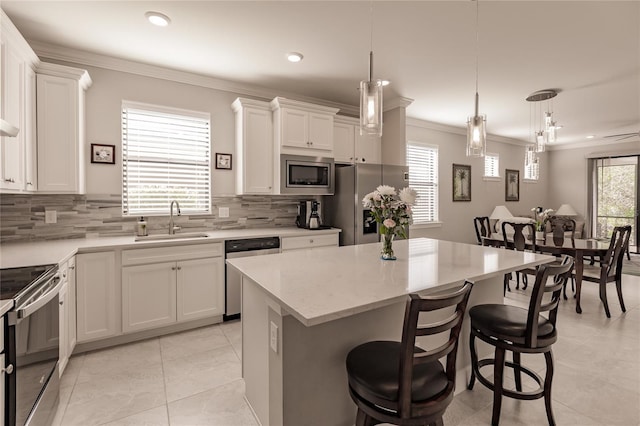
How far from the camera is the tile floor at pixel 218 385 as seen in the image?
1.92 metres

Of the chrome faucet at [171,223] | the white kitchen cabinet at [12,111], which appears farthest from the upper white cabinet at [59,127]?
the chrome faucet at [171,223]

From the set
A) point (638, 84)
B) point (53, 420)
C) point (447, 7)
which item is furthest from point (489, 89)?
point (53, 420)

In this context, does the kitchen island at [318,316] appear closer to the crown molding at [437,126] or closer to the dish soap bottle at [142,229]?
the dish soap bottle at [142,229]

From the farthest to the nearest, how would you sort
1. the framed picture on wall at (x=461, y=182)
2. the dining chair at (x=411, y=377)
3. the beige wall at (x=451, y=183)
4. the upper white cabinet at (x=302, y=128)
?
the framed picture on wall at (x=461, y=182) → the beige wall at (x=451, y=183) → the upper white cabinet at (x=302, y=128) → the dining chair at (x=411, y=377)

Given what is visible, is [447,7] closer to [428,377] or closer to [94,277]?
[428,377]

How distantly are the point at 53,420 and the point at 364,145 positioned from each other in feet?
13.7

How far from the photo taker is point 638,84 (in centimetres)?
390

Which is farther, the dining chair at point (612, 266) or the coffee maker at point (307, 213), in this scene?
the coffee maker at point (307, 213)

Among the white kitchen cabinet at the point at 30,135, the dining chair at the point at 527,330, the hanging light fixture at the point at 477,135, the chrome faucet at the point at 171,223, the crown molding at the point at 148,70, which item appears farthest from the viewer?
the chrome faucet at the point at 171,223

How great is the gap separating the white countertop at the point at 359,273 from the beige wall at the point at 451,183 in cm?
347

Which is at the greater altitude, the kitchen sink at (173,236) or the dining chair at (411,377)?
the kitchen sink at (173,236)

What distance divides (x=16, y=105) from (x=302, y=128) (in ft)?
8.41

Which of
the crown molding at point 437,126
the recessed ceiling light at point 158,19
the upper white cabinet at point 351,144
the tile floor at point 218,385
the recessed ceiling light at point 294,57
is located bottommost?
the tile floor at point 218,385

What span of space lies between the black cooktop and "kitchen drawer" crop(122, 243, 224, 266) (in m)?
0.89
